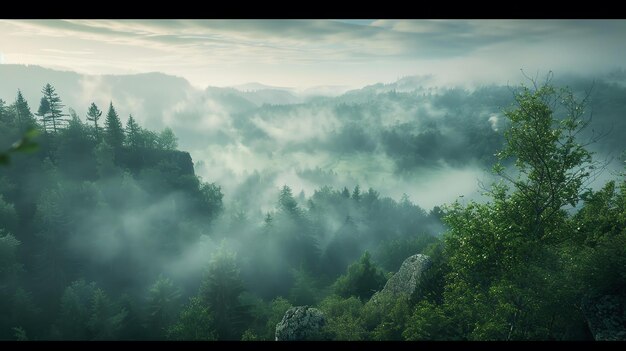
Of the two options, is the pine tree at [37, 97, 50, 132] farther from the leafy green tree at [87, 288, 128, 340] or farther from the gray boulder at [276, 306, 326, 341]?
the gray boulder at [276, 306, 326, 341]

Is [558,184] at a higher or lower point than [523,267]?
higher

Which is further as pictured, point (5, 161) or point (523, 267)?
point (523, 267)

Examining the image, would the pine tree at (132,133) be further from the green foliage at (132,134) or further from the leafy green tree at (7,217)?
the leafy green tree at (7,217)

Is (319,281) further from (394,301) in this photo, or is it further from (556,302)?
(556,302)

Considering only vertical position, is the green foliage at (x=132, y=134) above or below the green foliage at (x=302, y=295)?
above

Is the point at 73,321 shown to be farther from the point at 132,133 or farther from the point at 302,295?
the point at 132,133

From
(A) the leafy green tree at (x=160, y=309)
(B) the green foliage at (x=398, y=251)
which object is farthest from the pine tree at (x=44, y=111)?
(B) the green foliage at (x=398, y=251)
